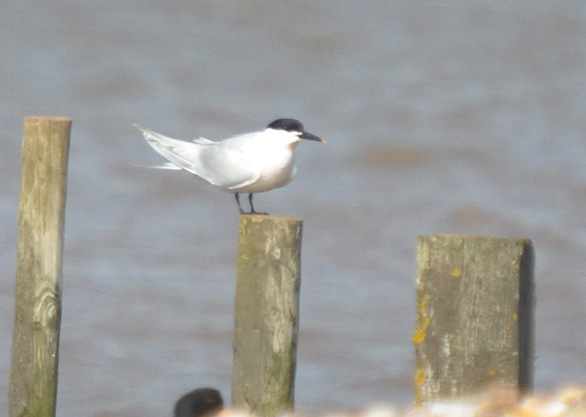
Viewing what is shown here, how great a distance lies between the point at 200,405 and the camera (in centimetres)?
507

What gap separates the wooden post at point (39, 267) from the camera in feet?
16.0

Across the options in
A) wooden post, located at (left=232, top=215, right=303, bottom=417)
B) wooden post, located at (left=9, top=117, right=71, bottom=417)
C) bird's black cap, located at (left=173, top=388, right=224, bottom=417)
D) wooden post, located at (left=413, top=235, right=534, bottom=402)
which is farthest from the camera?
bird's black cap, located at (left=173, top=388, right=224, bottom=417)

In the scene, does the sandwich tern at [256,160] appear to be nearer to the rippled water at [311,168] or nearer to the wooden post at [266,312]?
the wooden post at [266,312]

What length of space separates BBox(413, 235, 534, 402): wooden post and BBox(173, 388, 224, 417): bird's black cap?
50.0 inches

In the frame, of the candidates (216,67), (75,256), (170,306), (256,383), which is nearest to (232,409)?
(256,383)

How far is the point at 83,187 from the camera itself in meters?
11.1

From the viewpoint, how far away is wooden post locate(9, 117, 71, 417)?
4.86 meters

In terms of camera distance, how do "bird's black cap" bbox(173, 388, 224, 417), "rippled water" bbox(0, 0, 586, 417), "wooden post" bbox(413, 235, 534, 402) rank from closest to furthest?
"wooden post" bbox(413, 235, 534, 402) < "bird's black cap" bbox(173, 388, 224, 417) < "rippled water" bbox(0, 0, 586, 417)

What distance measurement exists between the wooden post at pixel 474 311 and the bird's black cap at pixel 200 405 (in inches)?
50.0

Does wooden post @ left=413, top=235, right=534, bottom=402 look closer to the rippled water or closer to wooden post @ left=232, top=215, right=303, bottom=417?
wooden post @ left=232, top=215, right=303, bottom=417

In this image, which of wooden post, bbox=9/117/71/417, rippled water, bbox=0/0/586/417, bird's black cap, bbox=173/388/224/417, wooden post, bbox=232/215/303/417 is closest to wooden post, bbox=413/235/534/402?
wooden post, bbox=232/215/303/417

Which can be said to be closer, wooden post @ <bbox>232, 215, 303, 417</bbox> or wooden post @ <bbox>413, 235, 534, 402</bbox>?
wooden post @ <bbox>413, 235, 534, 402</bbox>

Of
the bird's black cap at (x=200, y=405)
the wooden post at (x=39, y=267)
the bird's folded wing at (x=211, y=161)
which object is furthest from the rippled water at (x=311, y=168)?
the wooden post at (x=39, y=267)

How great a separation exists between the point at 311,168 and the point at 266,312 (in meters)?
7.40
